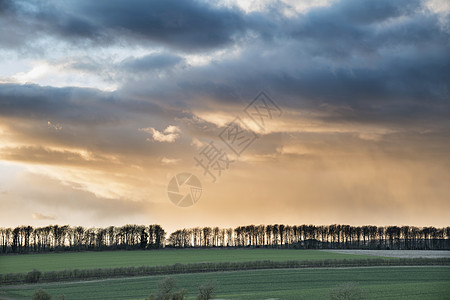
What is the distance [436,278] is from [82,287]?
5590cm

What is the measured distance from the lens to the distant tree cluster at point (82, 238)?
18062cm

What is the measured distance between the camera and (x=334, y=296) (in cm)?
4156

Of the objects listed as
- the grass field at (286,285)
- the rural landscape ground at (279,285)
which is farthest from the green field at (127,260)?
the grass field at (286,285)

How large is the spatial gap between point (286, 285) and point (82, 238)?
439ft

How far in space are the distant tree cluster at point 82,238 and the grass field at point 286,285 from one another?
105129 millimetres

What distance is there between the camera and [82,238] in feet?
607

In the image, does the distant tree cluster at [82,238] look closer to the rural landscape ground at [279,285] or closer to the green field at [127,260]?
the green field at [127,260]

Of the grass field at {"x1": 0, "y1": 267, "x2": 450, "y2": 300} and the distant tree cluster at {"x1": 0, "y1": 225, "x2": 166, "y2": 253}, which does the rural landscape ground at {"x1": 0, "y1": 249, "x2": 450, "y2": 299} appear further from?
the distant tree cluster at {"x1": 0, "y1": 225, "x2": 166, "y2": 253}

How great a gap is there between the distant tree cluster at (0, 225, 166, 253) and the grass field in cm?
10513

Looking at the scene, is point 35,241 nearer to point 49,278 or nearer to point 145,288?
point 49,278

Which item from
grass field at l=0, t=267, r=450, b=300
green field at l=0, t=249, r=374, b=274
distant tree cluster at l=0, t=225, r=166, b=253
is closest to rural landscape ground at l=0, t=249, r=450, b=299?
grass field at l=0, t=267, r=450, b=300

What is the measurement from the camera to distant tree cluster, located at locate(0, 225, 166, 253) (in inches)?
7111

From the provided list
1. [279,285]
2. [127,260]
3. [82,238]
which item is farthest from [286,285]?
[82,238]

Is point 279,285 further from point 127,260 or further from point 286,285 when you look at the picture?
point 127,260
